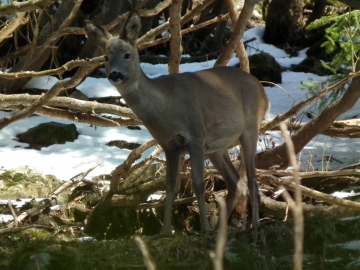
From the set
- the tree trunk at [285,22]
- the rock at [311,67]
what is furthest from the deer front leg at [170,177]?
the tree trunk at [285,22]

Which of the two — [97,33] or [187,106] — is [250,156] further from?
[97,33]

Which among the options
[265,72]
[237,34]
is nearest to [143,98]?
[237,34]

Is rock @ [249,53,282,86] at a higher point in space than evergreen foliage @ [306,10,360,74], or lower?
higher

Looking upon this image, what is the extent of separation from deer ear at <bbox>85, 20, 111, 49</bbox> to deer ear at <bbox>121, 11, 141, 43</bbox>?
22cm

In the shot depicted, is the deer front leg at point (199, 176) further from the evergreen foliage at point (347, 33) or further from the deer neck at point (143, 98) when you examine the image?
the evergreen foliage at point (347, 33)

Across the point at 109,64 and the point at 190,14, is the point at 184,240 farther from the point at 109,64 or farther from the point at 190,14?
the point at 190,14

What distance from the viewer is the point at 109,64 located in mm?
6219

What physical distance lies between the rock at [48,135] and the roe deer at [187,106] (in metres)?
5.85

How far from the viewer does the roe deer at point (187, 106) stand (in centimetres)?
632

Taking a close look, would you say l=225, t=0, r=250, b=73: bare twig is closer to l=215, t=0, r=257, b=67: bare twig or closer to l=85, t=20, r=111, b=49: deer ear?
l=215, t=0, r=257, b=67: bare twig

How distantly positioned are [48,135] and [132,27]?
21.9 feet

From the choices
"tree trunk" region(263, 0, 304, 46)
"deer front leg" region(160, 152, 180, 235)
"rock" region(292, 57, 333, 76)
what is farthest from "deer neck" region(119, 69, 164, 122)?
"tree trunk" region(263, 0, 304, 46)

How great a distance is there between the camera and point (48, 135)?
12719 millimetres

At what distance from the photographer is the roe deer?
6.32 metres
